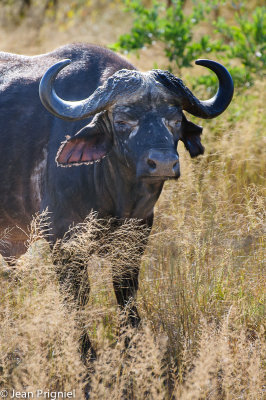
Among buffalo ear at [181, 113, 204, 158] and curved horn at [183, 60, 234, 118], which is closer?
curved horn at [183, 60, 234, 118]

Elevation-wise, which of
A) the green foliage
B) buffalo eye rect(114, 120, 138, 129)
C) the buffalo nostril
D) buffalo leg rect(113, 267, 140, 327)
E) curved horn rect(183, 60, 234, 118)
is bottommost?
buffalo leg rect(113, 267, 140, 327)

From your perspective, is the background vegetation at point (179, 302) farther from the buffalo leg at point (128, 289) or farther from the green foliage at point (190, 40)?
the green foliage at point (190, 40)

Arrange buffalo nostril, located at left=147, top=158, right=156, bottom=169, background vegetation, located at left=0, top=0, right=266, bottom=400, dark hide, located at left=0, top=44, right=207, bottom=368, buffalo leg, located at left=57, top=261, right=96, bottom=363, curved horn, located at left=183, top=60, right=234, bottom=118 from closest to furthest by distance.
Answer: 1. background vegetation, located at left=0, top=0, right=266, bottom=400
2. buffalo nostril, located at left=147, top=158, right=156, bottom=169
3. dark hide, located at left=0, top=44, right=207, bottom=368
4. buffalo leg, located at left=57, top=261, right=96, bottom=363
5. curved horn, located at left=183, top=60, right=234, bottom=118

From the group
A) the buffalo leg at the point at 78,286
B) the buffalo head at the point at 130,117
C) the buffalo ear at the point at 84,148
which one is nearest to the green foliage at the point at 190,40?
the buffalo head at the point at 130,117

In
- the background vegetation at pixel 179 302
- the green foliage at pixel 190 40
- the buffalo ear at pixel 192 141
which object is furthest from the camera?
the green foliage at pixel 190 40

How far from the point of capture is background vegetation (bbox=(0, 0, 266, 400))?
3.28 metres

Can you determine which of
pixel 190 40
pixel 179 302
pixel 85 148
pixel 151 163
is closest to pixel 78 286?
pixel 179 302

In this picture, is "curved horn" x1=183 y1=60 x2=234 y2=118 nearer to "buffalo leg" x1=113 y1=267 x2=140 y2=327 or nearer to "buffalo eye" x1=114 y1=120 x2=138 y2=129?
"buffalo eye" x1=114 y1=120 x2=138 y2=129

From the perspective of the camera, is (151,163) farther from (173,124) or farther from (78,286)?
(78,286)

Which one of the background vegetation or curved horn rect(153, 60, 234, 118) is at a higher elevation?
curved horn rect(153, 60, 234, 118)

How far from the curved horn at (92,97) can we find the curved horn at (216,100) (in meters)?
0.46

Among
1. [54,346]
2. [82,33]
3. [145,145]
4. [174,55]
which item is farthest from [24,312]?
[82,33]

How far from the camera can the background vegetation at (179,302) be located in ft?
10.7

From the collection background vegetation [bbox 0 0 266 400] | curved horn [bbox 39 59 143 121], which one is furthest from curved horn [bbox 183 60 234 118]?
background vegetation [bbox 0 0 266 400]
